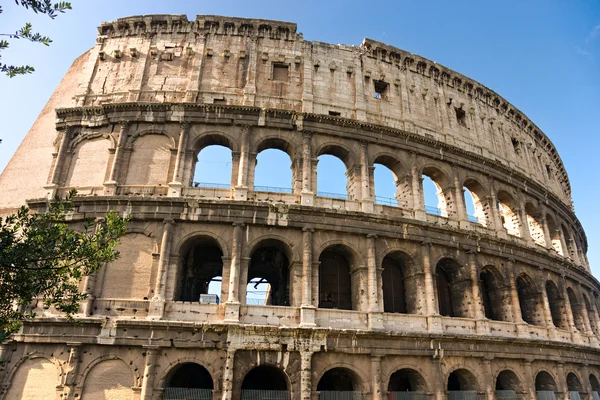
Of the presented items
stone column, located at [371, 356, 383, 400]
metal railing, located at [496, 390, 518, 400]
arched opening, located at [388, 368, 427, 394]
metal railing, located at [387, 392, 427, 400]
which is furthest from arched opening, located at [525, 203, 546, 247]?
stone column, located at [371, 356, 383, 400]

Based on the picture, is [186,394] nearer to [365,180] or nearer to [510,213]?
[365,180]

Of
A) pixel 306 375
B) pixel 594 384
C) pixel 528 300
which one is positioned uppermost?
pixel 528 300

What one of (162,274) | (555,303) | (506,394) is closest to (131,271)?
(162,274)

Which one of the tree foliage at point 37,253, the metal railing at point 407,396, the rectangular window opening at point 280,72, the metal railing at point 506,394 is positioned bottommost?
the metal railing at point 407,396

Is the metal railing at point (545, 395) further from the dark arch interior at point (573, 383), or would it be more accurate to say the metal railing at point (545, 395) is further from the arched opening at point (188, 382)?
the arched opening at point (188, 382)

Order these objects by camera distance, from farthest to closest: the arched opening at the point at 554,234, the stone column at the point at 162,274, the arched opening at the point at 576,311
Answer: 1. the arched opening at the point at 554,234
2. the arched opening at the point at 576,311
3. the stone column at the point at 162,274

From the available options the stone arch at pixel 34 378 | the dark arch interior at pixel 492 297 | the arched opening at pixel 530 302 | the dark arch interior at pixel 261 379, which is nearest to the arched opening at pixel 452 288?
the dark arch interior at pixel 492 297

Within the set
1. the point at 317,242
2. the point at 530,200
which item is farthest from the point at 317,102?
the point at 530,200
